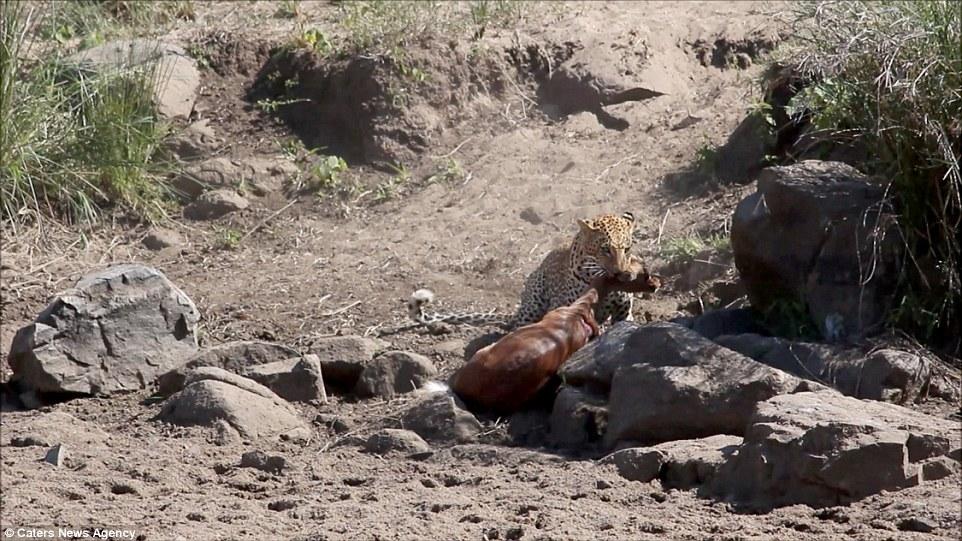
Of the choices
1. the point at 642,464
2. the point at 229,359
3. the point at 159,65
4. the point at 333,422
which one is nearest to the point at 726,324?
the point at 642,464

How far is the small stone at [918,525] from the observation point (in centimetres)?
523

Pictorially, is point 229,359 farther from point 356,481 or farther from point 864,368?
point 864,368

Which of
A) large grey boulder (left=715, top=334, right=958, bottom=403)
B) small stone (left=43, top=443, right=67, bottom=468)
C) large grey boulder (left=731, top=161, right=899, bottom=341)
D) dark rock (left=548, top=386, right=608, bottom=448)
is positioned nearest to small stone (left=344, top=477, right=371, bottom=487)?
dark rock (left=548, top=386, right=608, bottom=448)

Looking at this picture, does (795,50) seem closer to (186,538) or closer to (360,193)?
(360,193)

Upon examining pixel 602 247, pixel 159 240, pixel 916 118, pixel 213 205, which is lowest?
pixel 159 240

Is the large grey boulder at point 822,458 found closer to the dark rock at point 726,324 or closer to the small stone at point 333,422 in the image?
the dark rock at point 726,324

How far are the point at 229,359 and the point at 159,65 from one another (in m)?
4.66

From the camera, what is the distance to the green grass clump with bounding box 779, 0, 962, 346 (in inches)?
290

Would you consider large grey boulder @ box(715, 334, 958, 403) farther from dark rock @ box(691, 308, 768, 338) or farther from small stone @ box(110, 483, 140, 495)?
small stone @ box(110, 483, 140, 495)

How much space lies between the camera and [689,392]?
259 inches

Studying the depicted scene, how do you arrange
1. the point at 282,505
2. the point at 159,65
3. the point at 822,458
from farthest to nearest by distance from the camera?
the point at 159,65
the point at 282,505
the point at 822,458

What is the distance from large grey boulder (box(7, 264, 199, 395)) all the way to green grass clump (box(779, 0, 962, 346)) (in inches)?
154

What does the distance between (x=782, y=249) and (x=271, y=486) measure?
3.07 m

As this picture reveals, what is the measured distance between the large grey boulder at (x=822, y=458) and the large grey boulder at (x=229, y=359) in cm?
339
